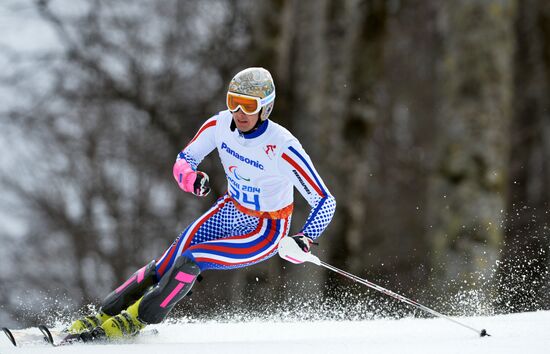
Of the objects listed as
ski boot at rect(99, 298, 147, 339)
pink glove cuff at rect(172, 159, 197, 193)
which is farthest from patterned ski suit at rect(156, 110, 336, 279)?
ski boot at rect(99, 298, 147, 339)

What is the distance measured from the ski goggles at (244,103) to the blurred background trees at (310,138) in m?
3.24

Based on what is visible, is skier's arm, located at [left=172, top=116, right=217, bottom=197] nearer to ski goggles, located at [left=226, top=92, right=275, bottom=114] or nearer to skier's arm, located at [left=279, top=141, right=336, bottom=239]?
ski goggles, located at [left=226, top=92, right=275, bottom=114]

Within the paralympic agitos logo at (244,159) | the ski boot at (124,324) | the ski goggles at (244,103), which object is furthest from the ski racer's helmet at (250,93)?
the ski boot at (124,324)

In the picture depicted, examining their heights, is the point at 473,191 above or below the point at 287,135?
below

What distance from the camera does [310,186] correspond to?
239 inches

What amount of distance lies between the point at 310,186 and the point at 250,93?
681mm

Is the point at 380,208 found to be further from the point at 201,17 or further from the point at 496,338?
the point at 496,338

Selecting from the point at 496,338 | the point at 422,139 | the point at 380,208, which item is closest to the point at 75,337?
the point at 496,338

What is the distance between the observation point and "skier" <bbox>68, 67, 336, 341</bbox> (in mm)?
6043

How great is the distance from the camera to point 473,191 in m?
10.4

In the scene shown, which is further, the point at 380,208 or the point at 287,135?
the point at 380,208

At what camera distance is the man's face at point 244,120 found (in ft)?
20.0

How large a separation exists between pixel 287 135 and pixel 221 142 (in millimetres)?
470

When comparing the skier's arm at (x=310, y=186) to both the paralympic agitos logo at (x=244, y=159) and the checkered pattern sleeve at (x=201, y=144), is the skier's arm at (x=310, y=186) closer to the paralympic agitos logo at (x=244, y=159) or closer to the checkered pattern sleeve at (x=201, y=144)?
the paralympic agitos logo at (x=244, y=159)
